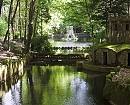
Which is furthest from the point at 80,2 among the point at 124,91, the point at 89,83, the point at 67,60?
the point at 124,91

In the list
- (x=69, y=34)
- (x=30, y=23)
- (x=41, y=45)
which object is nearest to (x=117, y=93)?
(x=30, y=23)

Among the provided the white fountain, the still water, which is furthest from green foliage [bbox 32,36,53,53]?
the white fountain

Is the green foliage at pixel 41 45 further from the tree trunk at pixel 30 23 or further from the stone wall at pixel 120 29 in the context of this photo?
the stone wall at pixel 120 29

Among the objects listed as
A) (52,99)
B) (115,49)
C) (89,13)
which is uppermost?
(89,13)

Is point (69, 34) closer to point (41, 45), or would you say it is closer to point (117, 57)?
point (41, 45)

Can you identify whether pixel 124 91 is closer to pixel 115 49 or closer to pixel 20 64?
pixel 115 49

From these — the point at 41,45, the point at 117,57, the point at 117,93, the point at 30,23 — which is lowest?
the point at 117,93

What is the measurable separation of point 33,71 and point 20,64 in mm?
1784

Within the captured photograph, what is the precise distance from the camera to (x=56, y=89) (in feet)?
89.9

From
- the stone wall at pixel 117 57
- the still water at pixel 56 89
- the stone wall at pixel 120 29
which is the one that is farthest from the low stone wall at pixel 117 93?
the stone wall at pixel 120 29

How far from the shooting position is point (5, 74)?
3173cm

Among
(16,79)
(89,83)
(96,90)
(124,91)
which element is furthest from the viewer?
(16,79)

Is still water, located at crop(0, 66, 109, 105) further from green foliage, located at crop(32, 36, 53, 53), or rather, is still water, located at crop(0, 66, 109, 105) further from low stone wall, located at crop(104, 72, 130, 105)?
green foliage, located at crop(32, 36, 53, 53)

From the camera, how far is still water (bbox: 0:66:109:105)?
23.0 m
